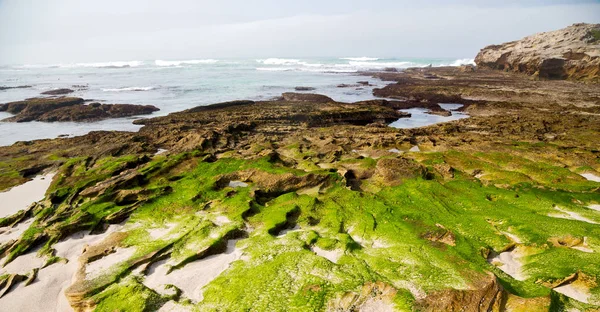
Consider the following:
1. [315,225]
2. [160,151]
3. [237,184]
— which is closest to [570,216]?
[315,225]

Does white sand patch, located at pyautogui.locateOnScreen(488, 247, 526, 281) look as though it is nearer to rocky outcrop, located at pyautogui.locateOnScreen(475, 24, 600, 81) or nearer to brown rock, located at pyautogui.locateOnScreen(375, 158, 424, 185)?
brown rock, located at pyautogui.locateOnScreen(375, 158, 424, 185)

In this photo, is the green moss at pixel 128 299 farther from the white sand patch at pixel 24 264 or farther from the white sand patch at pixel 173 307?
the white sand patch at pixel 24 264

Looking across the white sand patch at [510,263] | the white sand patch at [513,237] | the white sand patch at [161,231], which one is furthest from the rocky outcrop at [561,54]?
the white sand patch at [161,231]

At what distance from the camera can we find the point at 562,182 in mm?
12828

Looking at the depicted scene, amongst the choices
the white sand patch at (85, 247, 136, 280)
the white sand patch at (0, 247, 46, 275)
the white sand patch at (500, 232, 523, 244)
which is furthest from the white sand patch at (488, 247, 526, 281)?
the white sand patch at (0, 247, 46, 275)

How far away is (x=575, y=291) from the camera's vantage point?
693 cm

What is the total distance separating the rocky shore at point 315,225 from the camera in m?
7.14

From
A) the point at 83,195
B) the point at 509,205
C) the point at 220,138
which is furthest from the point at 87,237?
the point at 509,205

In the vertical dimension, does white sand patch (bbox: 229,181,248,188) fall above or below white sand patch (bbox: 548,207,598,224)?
below

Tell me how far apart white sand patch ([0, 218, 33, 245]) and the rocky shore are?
7cm

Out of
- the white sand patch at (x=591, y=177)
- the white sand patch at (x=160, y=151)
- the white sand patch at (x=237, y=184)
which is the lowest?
the white sand patch at (x=237, y=184)

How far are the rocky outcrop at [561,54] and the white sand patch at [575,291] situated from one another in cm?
6121

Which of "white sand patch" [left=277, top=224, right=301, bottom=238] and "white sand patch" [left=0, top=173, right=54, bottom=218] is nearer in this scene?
"white sand patch" [left=277, top=224, right=301, bottom=238]

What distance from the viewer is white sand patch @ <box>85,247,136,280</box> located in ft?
27.5
